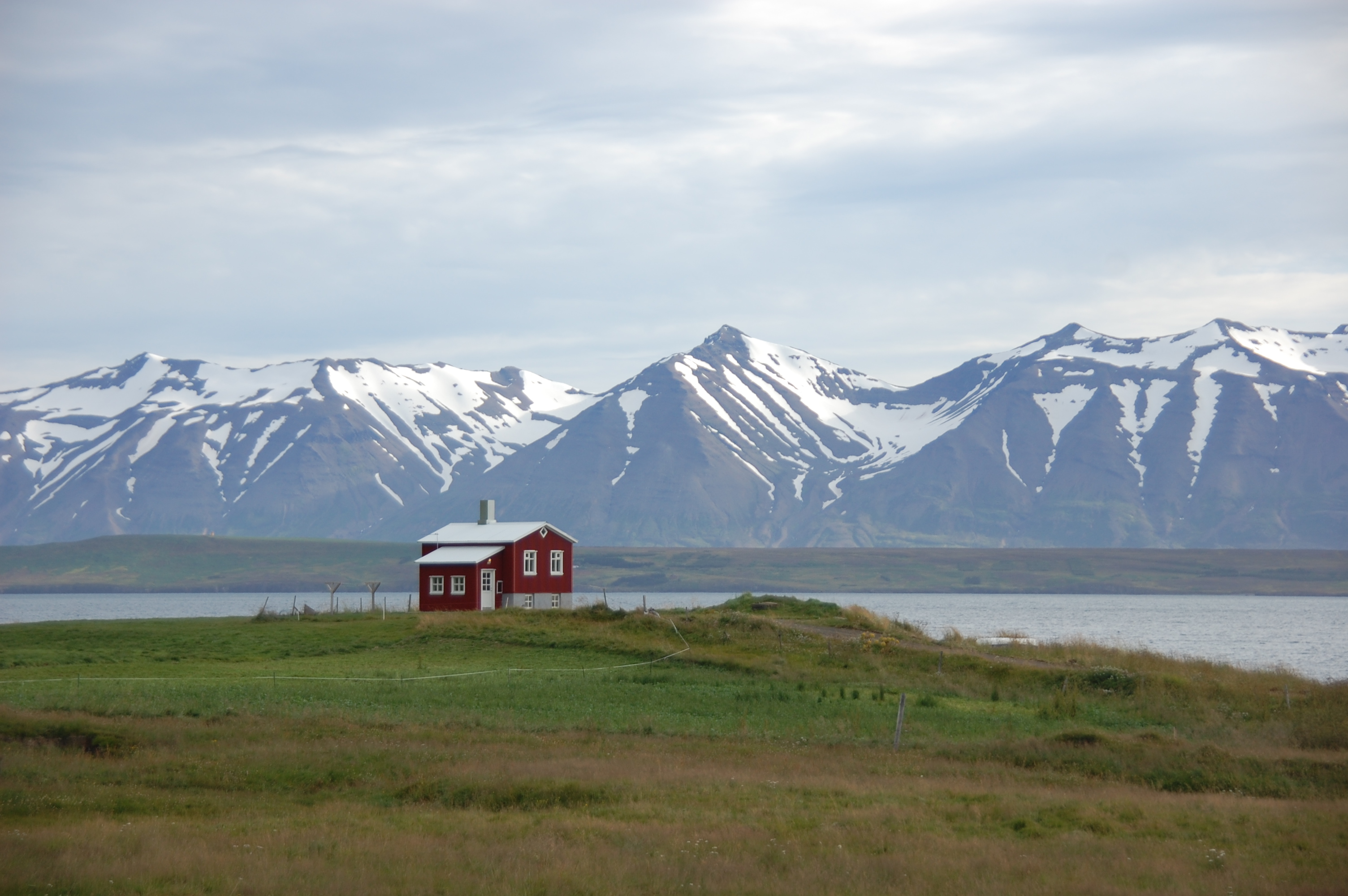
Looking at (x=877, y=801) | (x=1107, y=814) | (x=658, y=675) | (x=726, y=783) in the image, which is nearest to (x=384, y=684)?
(x=658, y=675)

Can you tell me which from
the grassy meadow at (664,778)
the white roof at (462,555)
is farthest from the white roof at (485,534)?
the grassy meadow at (664,778)

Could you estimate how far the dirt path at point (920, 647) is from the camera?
49.5 meters

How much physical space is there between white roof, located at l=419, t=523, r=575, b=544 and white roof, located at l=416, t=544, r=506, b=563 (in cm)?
35

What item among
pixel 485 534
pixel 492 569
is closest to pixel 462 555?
pixel 492 569

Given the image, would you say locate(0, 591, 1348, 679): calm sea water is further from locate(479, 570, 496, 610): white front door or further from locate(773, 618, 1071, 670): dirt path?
locate(479, 570, 496, 610): white front door

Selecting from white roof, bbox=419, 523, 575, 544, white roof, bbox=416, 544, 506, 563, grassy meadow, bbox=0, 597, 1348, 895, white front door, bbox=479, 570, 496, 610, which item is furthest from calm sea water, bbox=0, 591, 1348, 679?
grassy meadow, bbox=0, 597, 1348, 895

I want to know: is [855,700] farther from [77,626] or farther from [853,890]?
[77,626]

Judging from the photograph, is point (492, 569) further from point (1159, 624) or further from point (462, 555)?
point (1159, 624)

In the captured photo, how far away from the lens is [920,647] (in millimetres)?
53438

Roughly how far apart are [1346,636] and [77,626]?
105 m

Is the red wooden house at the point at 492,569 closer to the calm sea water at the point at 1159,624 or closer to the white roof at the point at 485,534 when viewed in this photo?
the white roof at the point at 485,534

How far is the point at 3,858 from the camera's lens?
15570 millimetres

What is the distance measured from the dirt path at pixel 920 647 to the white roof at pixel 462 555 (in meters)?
19.3

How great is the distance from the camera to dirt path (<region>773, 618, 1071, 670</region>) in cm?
4947
